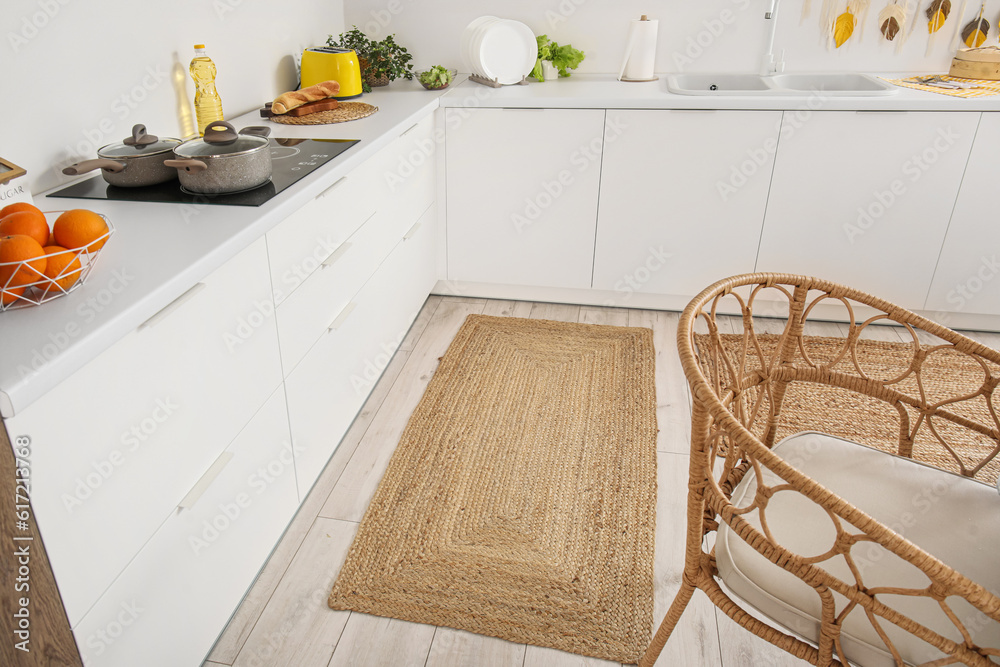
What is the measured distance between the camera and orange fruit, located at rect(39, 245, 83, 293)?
1060 mm

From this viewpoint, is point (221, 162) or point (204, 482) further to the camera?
point (221, 162)

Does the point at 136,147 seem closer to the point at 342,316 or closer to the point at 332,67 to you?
the point at 342,316

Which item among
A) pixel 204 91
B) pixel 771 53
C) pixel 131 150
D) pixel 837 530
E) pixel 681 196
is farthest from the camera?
pixel 771 53

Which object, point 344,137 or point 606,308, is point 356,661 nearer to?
point 344,137

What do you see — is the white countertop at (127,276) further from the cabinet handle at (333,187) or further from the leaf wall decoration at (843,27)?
the leaf wall decoration at (843,27)

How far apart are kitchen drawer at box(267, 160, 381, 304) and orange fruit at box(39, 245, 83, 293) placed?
457 mm

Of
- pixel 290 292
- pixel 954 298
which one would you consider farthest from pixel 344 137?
pixel 954 298

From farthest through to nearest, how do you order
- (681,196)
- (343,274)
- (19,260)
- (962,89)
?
(681,196), (962,89), (343,274), (19,260)

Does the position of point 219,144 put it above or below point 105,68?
below

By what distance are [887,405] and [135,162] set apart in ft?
7.69

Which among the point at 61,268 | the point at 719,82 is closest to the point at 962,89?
the point at 719,82

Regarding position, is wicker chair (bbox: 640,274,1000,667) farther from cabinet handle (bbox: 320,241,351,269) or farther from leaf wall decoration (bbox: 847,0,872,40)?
leaf wall decoration (bbox: 847,0,872,40)

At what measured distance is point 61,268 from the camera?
3.51 feet

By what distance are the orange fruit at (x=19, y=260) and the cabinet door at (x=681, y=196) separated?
81.3 inches
